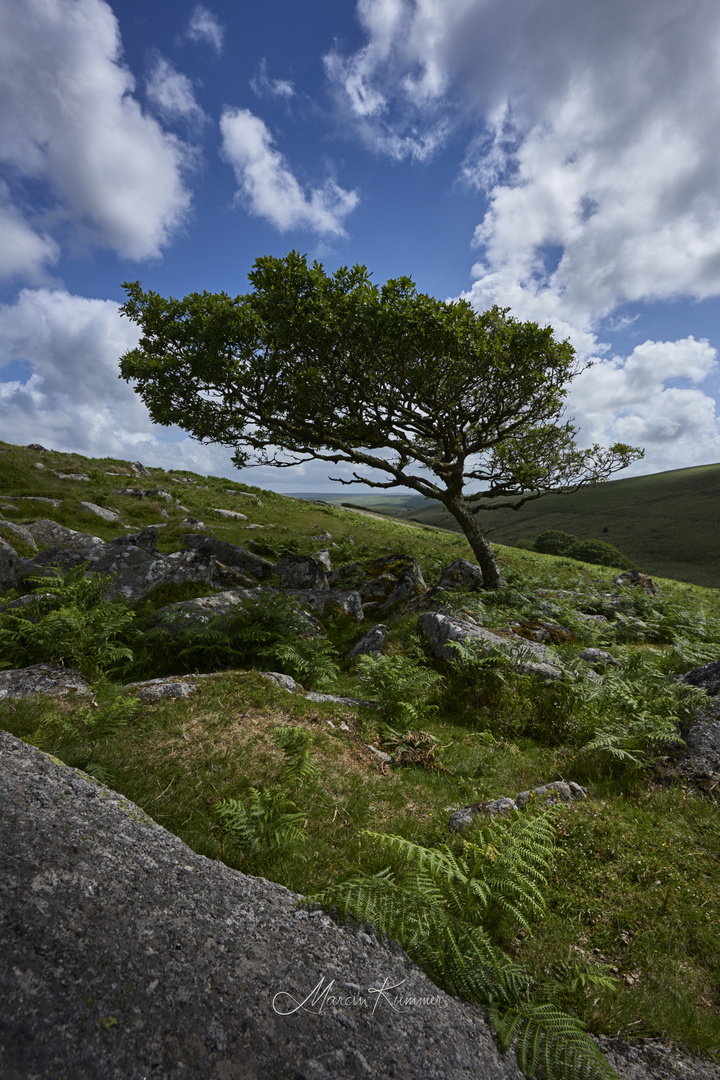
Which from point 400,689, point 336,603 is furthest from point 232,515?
point 400,689

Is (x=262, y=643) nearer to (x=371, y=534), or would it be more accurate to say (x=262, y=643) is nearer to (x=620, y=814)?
(x=620, y=814)

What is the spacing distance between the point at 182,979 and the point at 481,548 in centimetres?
1776

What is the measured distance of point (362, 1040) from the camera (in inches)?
111

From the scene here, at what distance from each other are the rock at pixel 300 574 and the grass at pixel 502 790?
21.0 ft

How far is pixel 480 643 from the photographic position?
35.4 feet

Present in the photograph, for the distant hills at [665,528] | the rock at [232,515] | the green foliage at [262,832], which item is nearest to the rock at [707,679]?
the green foliage at [262,832]

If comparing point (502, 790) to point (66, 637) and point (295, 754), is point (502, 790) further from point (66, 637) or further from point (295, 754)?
point (66, 637)

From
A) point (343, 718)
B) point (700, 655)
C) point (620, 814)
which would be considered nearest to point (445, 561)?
point (700, 655)

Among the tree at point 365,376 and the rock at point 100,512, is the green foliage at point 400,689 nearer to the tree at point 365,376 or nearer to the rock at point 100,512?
the tree at point 365,376

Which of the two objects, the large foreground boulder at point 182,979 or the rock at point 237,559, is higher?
the rock at point 237,559

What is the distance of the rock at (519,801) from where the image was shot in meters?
6.02

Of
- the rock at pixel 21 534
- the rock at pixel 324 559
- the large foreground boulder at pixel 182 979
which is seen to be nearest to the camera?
the large foreground boulder at pixel 182 979

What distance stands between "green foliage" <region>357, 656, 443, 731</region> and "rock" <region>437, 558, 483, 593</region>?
369 inches

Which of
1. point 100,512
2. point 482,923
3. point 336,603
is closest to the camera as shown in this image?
point 482,923
